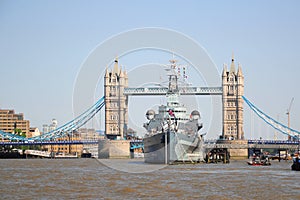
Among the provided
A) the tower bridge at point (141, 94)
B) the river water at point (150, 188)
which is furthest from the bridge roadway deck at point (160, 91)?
the river water at point (150, 188)

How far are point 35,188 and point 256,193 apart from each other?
42.5 ft

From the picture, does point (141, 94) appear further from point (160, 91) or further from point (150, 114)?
point (150, 114)

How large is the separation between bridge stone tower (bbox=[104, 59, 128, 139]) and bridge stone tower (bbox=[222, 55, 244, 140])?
69.1 ft

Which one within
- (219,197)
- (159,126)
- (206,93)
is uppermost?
(206,93)

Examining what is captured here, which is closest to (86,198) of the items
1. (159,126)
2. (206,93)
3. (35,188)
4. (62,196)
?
(62,196)

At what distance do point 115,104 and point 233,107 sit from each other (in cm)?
2506

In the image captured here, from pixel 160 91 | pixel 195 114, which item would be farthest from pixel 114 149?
pixel 195 114

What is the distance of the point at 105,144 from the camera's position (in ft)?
411

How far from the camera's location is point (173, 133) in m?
72.7

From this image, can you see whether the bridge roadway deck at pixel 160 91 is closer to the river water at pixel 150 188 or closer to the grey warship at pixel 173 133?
the grey warship at pixel 173 133

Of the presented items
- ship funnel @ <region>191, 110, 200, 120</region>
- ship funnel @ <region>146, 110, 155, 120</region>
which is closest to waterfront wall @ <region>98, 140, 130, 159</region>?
ship funnel @ <region>191, 110, 200, 120</region>

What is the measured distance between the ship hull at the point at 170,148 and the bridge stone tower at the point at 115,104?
62.6 m

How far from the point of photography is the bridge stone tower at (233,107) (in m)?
147

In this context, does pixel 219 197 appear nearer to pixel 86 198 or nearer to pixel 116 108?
pixel 86 198
